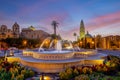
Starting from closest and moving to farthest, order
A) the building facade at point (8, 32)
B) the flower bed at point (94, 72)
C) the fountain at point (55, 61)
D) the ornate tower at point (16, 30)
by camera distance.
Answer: the flower bed at point (94, 72), the fountain at point (55, 61), the building facade at point (8, 32), the ornate tower at point (16, 30)

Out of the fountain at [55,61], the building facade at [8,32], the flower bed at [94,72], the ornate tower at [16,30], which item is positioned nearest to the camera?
the flower bed at [94,72]

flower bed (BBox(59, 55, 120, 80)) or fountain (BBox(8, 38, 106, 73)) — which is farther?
fountain (BBox(8, 38, 106, 73))

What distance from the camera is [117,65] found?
1488cm

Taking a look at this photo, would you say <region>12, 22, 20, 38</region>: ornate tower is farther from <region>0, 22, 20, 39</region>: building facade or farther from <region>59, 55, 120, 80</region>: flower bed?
→ <region>59, 55, 120, 80</region>: flower bed

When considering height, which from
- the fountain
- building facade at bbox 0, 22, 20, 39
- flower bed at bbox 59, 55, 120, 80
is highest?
building facade at bbox 0, 22, 20, 39

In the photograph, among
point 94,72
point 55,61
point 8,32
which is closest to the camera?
point 94,72

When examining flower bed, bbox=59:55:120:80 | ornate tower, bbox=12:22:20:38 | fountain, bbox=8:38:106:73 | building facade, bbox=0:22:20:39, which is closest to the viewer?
flower bed, bbox=59:55:120:80

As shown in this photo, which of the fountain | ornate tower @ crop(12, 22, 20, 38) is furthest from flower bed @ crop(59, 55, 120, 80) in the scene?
ornate tower @ crop(12, 22, 20, 38)

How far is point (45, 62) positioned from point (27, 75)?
6.05 feet

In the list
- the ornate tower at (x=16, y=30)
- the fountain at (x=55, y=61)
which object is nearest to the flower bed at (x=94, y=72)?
the fountain at (x=55, y=61)

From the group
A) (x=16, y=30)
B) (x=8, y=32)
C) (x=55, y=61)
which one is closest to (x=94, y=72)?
(x=55, y=61)

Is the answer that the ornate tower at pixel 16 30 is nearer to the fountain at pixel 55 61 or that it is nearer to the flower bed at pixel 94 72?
the fountain at pixel 55 61

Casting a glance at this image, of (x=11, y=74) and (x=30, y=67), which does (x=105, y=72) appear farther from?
(x=11, y=74)

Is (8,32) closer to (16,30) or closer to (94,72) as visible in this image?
(16,30)
